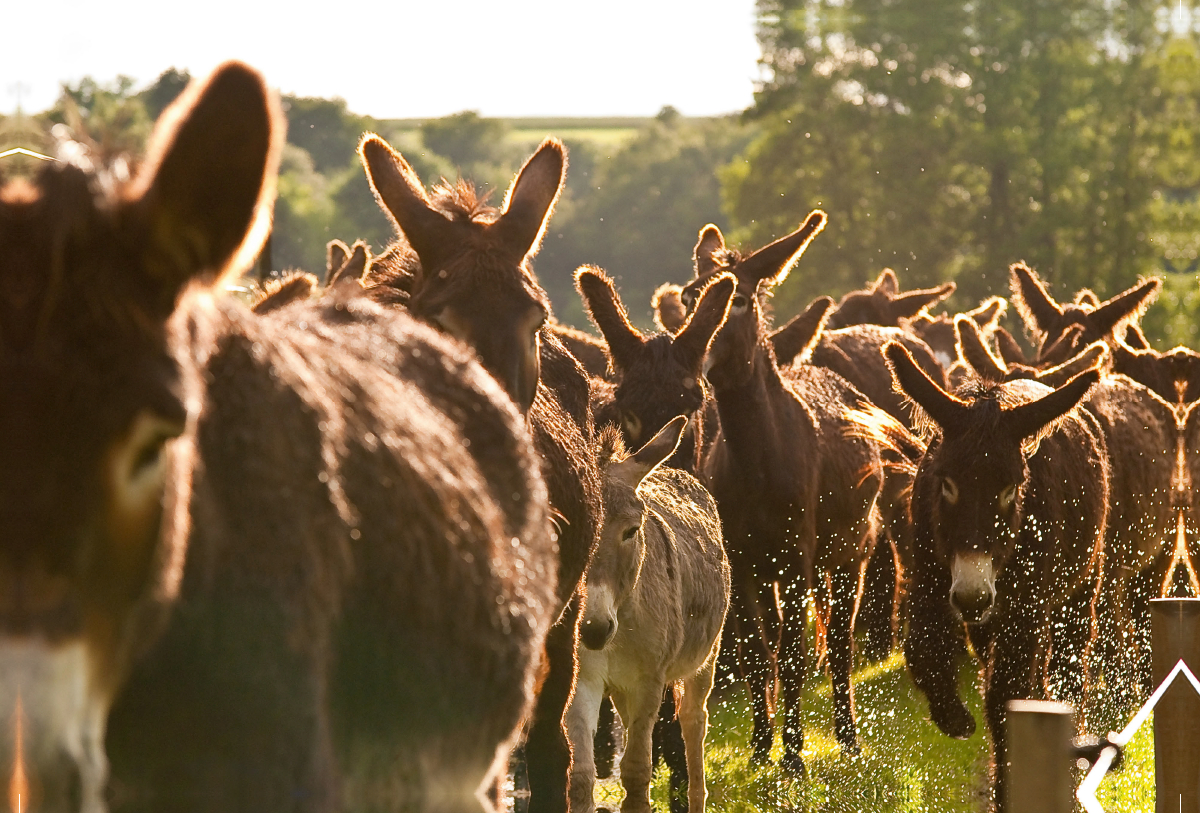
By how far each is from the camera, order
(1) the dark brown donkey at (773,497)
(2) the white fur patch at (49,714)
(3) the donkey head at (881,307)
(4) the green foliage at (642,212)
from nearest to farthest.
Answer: (2) the white fur patch at (49,714) → (1) the dark brown donkey at (773,497) → (3) the donkey head at (881,307) → (4) the green foliage at (642,212)

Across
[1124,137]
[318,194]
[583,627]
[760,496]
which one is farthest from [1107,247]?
[583,627]

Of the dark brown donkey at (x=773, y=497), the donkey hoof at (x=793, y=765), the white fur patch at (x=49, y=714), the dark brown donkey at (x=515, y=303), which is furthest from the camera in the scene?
the dark brown donkey at (x=773, y=497)

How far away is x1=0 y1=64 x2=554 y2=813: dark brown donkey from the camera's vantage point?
2043 millimetres

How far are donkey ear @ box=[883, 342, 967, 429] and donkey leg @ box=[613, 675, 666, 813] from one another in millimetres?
1950

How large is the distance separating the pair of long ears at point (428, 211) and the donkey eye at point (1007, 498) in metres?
2.95

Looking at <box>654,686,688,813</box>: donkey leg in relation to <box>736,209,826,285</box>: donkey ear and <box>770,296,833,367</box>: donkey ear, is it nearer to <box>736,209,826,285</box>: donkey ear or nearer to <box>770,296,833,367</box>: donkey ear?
<box>736,209,826,285</box>: donkey ear

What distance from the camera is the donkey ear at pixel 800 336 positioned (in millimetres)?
11039

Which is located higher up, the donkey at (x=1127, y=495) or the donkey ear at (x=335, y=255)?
the donkey ear at (x=335, y=255)

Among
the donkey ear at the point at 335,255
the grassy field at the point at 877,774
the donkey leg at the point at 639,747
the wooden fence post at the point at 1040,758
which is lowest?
the grassy field at the point at 877,774

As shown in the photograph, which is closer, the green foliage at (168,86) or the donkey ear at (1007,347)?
the green foliage at (168,86)

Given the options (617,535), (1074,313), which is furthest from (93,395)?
(1074,313)

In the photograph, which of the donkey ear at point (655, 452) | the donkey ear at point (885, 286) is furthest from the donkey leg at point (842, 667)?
the donkey ear at point (885, 286)

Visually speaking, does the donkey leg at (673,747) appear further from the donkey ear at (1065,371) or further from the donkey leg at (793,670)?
the donkey ear at (1065,371)

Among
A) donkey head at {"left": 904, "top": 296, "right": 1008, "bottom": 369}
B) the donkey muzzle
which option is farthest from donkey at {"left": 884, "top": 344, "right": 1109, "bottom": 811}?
donkey head at {"left": 904, "top": 296, "right": 1008, "bottom": 369}
